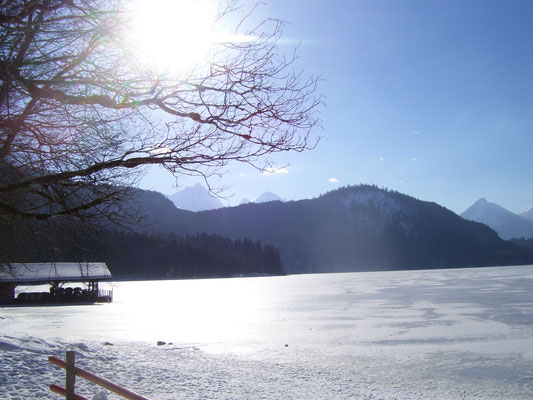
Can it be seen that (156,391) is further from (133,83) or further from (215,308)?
(215,308)

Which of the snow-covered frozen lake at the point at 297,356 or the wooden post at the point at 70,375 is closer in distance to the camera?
the wooden post at the point at 70,375

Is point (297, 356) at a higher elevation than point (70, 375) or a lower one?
lower

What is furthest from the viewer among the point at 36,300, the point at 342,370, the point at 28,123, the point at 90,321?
the point at 36,300

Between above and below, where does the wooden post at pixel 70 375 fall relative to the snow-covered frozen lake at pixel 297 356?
above

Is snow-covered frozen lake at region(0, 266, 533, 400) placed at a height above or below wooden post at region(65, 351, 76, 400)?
below

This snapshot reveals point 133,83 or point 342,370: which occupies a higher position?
point 133,83

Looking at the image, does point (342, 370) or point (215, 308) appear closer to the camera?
point (342, 370)

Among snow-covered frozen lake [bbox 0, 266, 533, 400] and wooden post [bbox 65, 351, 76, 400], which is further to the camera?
snow-covered frozen lake [bbox 0, 266, 533, 400]

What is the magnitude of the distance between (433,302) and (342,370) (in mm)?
20164

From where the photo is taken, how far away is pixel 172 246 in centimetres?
11512

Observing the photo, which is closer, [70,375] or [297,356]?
[70,375]

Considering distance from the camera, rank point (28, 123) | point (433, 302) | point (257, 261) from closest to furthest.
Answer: point (28, 123), point (433, 302), point (257, 261)

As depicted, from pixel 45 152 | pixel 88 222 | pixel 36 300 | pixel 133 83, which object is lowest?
pixel 36 300

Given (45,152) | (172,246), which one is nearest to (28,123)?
(45,152)
